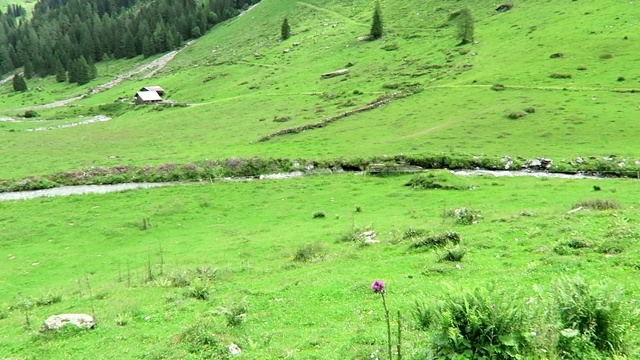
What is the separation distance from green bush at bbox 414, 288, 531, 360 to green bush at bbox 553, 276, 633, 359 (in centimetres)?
84

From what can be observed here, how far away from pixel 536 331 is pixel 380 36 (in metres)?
138

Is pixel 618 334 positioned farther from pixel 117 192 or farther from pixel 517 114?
pixel 517 114

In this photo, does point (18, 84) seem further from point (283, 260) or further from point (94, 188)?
point (283, 260)

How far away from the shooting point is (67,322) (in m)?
15.9

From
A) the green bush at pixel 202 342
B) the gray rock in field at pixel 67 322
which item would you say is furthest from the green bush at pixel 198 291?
the green bush at pixel 202 342

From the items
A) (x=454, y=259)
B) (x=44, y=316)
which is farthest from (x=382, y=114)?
(x=44, y=316)

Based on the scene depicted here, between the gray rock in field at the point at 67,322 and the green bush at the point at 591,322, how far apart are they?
16197 mm

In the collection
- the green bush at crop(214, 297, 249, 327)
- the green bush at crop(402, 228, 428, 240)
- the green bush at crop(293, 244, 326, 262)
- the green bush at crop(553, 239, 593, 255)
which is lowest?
the green bush at crop(293, 244, 326, 262)

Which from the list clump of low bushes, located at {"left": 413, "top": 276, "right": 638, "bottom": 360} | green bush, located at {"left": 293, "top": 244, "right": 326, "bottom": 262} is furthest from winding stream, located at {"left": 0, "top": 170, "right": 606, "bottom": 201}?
clump of low bushes, located at {"left": 413, "top": 276, "right": 638, "bottom": 360}

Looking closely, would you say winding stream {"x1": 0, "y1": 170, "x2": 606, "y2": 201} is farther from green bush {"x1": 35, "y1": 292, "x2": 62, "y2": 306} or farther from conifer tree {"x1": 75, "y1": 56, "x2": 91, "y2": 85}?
conifer tree {"x1": 75, "y1": 56, "x2": 91, "y2": 85}

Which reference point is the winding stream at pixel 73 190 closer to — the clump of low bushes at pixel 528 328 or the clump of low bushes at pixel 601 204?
the clump of low bushes at pixel 601 204

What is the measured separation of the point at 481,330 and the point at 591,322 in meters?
2.38

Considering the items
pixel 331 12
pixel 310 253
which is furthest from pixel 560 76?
pixel 331 12

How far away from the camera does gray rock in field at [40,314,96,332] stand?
1563cm
